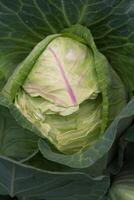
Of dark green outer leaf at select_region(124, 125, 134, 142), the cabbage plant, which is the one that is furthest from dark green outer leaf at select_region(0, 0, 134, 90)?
dark green outer leaf at select_region(124, 125, 134, 142)

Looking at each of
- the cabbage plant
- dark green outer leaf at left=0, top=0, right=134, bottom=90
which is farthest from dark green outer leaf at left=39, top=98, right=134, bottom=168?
dark green outer leaf at left=0, top=0, right=134, bottom=90

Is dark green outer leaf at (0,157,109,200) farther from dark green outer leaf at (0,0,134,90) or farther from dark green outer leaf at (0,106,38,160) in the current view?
dark green outer leaf at (0,0,134,90)

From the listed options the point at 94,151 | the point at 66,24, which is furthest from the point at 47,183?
the point at 66,24

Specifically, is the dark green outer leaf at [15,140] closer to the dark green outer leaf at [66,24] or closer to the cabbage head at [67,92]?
the cabbage head at [67,92]

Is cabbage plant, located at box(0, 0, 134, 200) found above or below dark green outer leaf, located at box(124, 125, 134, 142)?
above

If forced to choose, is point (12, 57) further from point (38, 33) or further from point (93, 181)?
point (93, 181)

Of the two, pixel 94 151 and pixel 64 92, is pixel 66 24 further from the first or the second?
pixel 94 151

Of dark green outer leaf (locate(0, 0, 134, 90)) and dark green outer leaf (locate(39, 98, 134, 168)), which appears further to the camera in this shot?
dark green outer leaf (locate(0, 0, 134, 90))

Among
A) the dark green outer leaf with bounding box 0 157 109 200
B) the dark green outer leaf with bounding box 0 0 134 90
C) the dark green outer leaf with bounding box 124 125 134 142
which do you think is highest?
the dark green outer leaf with bounding box 0 0 134 90
